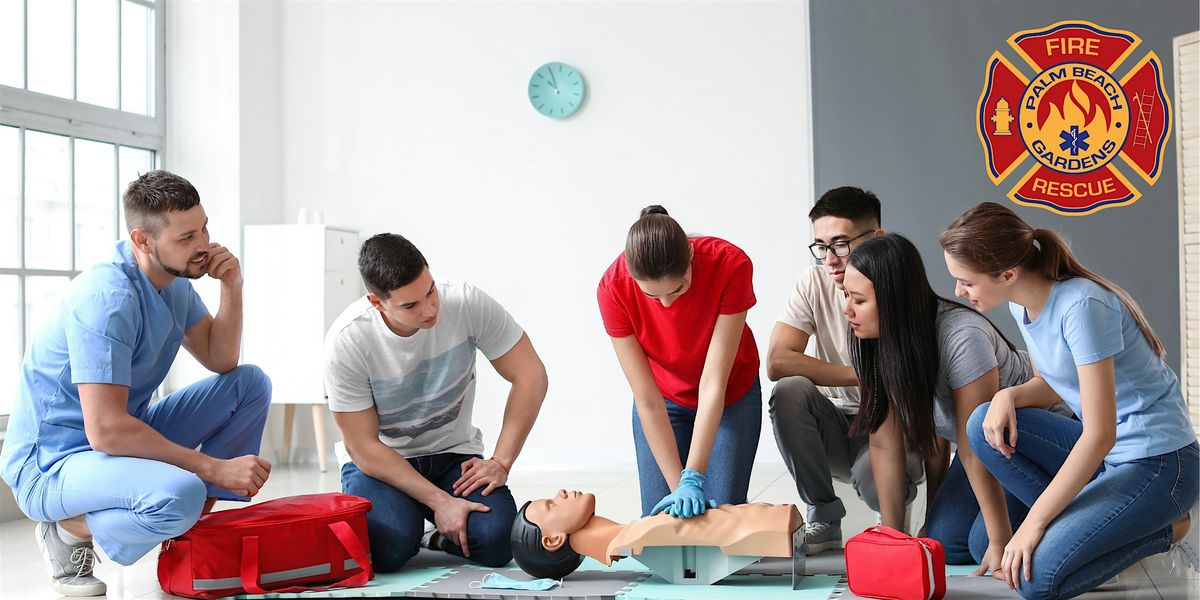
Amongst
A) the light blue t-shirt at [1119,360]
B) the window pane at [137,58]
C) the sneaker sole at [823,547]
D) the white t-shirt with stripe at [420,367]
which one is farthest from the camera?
the window pane at [137,58]

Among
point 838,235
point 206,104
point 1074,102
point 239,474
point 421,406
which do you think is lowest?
point 239,474

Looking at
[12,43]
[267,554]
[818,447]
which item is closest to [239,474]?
[267,554]

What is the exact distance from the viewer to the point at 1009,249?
6.95 ft

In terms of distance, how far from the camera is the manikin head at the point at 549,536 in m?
2.41

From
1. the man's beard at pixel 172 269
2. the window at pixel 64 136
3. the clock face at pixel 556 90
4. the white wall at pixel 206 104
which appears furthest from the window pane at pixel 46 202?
the clock face at pixel 556 90

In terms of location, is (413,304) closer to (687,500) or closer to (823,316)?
(687,500)

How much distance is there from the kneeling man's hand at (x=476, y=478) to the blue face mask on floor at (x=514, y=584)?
286 mm

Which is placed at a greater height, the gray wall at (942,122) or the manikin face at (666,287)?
the gray wall at (942,122)

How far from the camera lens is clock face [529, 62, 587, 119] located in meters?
4.96

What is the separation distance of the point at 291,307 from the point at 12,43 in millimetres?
1526

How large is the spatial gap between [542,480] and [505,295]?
0.94 metres

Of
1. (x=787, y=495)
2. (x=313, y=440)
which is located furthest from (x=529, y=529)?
(x=313, y=440)

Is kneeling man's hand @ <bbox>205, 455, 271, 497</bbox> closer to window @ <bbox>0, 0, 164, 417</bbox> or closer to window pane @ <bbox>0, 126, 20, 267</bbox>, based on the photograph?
window @ <bbox>0, 0, 164, 417</bbox>

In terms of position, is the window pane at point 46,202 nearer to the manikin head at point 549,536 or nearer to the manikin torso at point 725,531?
the manikin head at point 549,536
